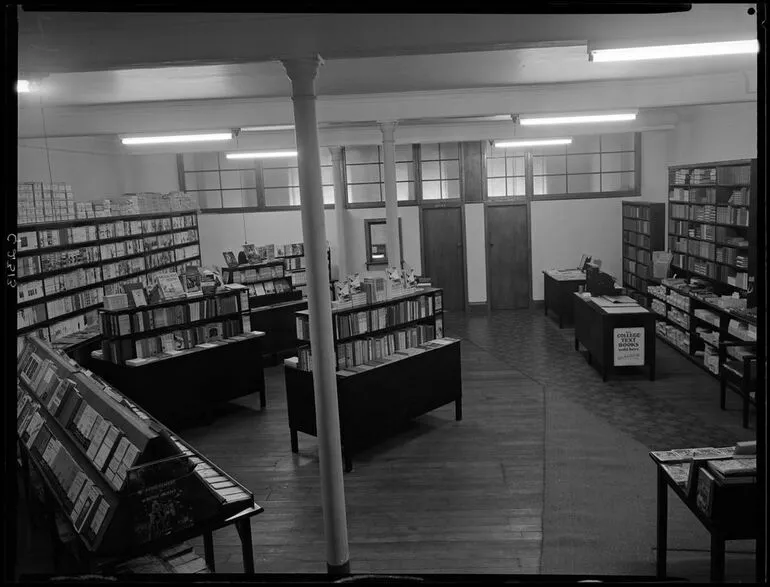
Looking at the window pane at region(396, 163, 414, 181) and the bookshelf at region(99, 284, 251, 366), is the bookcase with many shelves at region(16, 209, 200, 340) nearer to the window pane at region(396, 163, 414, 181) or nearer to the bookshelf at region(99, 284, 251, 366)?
the bookshelf at region(99, 284, 251, 366)

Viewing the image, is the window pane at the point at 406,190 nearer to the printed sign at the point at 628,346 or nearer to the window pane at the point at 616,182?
the window pane at the point at 616,182

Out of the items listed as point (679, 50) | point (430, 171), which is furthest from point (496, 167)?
point (679, 50)

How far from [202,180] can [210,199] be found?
46 centimetres

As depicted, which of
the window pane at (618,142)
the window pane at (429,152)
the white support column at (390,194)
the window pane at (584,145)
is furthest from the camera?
the window pane at (429,152)

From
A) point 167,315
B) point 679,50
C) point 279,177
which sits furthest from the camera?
point 279,177

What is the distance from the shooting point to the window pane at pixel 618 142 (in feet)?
46.7

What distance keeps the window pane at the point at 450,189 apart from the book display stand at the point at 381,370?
7378 mm

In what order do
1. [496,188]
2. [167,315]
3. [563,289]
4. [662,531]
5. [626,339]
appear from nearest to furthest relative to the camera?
[662,531]
[167,315]
[626,339]
[563,289]
[496,188]

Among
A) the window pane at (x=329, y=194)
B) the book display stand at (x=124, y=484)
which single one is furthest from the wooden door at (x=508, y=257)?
the book display stand at (x=124, y=484)

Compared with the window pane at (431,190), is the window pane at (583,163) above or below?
above

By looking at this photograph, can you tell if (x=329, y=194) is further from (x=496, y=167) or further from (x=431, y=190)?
(x=496, y=167)

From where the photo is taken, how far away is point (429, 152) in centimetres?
1474

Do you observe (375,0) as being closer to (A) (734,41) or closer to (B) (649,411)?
(A) (734,41)

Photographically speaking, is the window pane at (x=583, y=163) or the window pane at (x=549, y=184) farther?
the window pane at (x=549, y=184)
